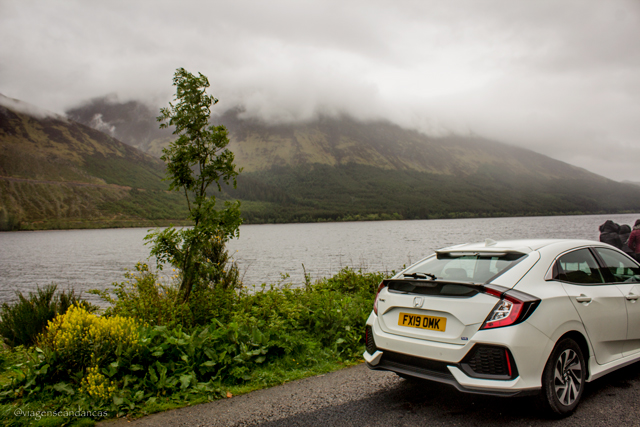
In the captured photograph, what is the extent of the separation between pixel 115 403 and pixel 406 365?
3.24m

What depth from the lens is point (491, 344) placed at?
3521 millimetres

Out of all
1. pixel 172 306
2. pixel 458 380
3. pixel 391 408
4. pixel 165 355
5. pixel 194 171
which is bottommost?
pixel 391 408

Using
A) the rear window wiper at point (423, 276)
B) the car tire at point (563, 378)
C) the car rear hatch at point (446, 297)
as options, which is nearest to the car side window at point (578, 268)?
the car rear hatch at point (446, 297)

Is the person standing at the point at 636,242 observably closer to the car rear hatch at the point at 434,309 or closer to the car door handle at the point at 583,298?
the car door handle at the point at 583,298

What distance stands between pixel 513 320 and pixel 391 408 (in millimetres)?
1672

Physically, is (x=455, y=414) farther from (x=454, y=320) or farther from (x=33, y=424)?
(x=33, y=424)

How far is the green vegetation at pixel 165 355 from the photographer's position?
14.2 feet

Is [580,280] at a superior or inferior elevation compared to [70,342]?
superior

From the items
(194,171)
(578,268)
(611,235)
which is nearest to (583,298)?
(578,268)

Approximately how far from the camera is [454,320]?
149 inches

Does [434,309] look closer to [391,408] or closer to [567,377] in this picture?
[391,408]

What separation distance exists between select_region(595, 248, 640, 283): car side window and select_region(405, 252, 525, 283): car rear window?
160 cm

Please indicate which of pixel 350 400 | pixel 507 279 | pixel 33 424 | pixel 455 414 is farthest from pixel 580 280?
pixel 33 424

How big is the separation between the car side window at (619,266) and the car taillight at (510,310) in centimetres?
191
